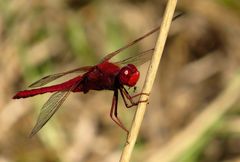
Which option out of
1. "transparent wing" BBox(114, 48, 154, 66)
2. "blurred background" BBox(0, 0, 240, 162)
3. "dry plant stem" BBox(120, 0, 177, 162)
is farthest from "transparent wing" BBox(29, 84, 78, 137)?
"blurred background" BBox(0, 0, 240, 162)

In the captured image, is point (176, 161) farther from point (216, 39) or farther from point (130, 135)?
point (216, 39)

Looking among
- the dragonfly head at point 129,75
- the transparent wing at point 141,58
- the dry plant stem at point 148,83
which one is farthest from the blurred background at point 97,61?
the dry plant stem at point 148,83

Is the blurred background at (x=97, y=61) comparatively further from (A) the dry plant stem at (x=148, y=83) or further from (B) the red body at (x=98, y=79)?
(A) the dry plant stem at (x=148, y=83)

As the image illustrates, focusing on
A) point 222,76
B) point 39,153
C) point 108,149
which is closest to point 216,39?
point 222,76

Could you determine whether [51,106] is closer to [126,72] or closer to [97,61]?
[126,72]

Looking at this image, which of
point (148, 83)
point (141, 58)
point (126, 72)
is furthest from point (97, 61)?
point (148, 83)
